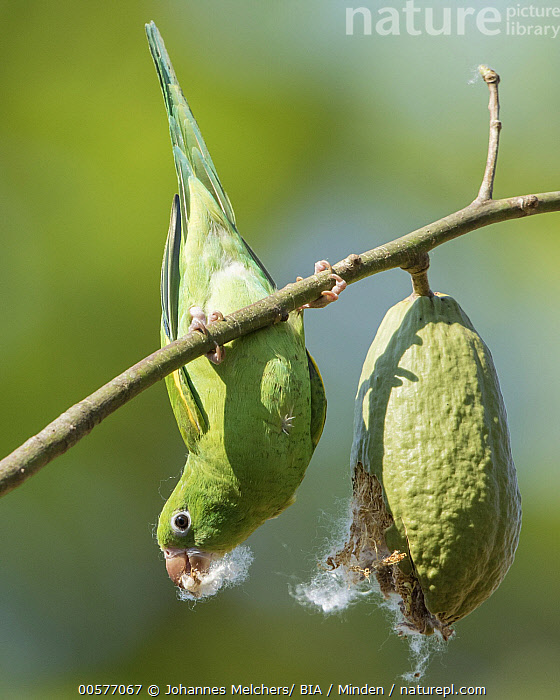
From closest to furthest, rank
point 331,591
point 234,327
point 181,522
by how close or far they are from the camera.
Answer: point 234,327 < point 331,591 < point 181,522

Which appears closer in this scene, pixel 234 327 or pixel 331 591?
pixel 234 327

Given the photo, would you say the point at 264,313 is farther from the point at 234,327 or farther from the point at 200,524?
the point at 200,524

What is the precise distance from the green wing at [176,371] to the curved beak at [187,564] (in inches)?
18.6

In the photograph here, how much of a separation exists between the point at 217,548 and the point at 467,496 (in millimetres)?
1156

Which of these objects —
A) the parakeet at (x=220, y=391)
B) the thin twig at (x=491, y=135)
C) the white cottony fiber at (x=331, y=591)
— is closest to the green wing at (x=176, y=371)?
the parakeet at (x=220, y=391)

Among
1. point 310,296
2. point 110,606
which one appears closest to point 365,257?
point 310,296

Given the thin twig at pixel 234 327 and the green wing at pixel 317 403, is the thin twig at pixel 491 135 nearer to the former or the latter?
the thin twig at pixel 234 327

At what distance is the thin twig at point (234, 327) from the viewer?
1697 mm

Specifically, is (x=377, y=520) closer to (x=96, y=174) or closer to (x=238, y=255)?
(x=238, y=255)

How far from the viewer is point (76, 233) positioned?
4.24m

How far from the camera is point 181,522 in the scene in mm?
3117

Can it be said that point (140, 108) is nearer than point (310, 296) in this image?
No

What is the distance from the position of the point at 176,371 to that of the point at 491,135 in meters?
1.55

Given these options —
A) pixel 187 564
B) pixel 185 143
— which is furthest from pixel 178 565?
pixel 185 143
